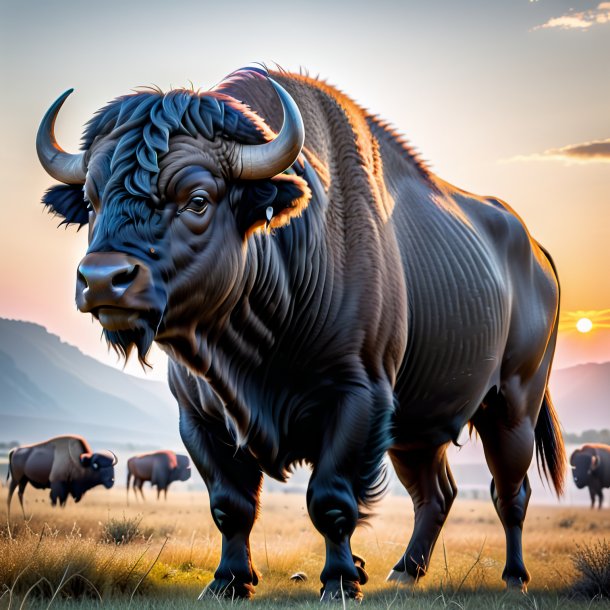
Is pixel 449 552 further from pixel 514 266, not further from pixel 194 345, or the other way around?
pixel 194 345

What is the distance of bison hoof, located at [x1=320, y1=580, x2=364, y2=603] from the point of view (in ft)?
19.4

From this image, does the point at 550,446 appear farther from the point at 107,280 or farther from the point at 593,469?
the point at 593,469

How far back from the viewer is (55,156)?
6184 millimetres

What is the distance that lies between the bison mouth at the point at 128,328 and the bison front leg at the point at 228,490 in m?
1.49

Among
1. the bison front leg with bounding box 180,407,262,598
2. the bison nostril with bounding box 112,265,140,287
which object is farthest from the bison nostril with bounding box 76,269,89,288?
the bison front leg with bounding box 180,407,262,598

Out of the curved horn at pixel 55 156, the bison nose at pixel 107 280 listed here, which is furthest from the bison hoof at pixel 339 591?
the curved horn at pixel 55 156

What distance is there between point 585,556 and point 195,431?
317 centimetres

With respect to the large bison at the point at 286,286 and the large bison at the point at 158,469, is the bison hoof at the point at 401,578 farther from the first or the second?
the large bison at the point at 158,469

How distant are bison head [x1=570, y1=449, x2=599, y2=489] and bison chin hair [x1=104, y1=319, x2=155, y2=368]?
22.0 metres

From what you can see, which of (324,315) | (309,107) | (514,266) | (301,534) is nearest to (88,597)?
(324,315)

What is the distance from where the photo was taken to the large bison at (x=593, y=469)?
991 inches

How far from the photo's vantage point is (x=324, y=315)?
6.22 m

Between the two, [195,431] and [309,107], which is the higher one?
[309,107]

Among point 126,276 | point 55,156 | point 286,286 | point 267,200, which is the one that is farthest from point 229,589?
point 55,156
